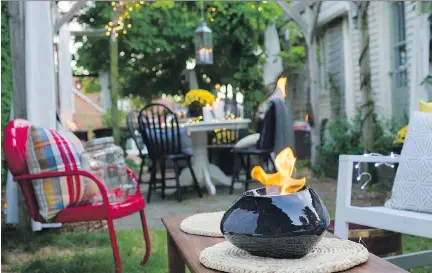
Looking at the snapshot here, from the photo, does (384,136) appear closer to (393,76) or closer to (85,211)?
(393,76)

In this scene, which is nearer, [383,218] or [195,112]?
[383,218]

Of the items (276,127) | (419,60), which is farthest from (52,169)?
(419,60)

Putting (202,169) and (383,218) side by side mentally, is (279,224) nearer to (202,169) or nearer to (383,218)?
(383,218)

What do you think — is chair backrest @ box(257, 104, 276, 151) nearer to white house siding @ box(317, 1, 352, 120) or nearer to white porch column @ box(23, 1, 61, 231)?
white porch column @ box(23, 1, 61, 231)

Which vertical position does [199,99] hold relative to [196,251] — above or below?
above

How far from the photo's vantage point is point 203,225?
212cm

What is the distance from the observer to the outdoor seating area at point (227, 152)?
1664mm

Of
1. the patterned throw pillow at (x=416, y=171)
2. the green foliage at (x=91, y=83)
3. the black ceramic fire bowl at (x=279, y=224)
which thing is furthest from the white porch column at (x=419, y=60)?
the green foliage at (x=91, y=83)

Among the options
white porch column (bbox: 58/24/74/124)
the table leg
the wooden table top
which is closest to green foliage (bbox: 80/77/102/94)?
white porch column (bbox: 58/24/74/124)

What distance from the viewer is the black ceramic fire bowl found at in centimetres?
153

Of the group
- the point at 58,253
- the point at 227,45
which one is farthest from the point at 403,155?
the point at 227,45

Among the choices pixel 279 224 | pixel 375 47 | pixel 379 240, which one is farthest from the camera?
pixel 375 47

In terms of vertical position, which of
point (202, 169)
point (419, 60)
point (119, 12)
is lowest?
point (202, 169)

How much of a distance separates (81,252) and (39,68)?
1298 millimetres
